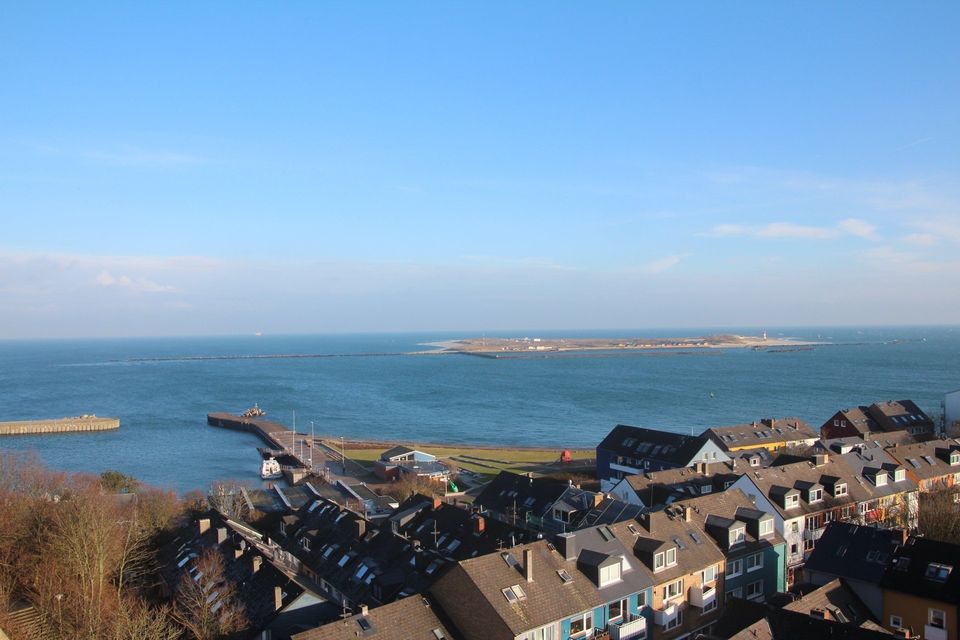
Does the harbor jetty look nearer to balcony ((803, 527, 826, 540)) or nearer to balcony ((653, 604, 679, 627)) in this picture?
balcony ((803, 527, 826, 540))

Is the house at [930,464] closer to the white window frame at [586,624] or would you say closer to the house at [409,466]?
the white window frame at [586,624]

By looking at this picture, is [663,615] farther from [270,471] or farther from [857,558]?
[270,471]

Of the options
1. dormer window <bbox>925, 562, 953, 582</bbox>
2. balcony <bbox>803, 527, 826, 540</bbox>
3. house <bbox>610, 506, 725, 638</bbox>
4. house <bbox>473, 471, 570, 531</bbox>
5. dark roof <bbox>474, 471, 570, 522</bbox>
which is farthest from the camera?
dark roof <bbox>474, 471, 570, 522</bbox>

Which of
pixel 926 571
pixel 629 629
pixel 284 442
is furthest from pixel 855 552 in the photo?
pixel 284 442

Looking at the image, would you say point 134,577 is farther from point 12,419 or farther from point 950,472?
point 12,419

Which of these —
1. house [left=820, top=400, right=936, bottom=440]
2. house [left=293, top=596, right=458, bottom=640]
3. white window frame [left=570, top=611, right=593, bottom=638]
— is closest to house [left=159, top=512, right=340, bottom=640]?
house [left=293, top=596, right=458, bottom=640]

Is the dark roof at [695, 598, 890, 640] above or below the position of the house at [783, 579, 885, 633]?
above

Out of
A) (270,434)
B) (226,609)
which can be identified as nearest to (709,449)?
(226,609)

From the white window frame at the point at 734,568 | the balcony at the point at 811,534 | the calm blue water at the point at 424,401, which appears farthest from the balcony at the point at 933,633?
the calm blue water at the point at 424,401
